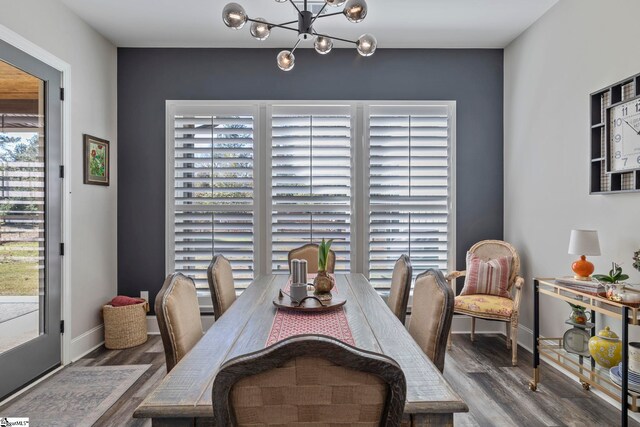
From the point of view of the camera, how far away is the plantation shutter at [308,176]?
4062mm

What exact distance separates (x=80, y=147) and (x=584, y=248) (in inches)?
160

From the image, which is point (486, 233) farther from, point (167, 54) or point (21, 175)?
point (21, 175)

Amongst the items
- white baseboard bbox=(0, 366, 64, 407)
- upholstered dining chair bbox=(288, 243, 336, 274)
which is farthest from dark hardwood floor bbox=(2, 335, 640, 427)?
upholstered dining chair bbox=(288, 243, 336, 274)

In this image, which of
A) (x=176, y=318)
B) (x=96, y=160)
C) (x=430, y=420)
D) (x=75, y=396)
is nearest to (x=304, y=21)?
(x=176, y=318)

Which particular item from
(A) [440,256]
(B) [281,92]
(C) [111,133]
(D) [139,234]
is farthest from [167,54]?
(A) [440,256]

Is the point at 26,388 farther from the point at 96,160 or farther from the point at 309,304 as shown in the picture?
the point at 309,304

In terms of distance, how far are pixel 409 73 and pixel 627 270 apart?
2675 mm

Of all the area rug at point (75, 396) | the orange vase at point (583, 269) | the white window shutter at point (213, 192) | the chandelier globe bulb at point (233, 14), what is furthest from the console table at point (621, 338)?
the area rug at point (75, 396)

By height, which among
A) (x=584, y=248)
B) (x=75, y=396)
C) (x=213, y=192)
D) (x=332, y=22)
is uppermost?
(x=332, y=22)

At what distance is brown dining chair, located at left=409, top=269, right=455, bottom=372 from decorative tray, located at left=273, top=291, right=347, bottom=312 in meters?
0.42

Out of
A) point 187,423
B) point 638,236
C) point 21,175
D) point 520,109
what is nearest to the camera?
point 187,423

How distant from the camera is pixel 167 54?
4109 mm

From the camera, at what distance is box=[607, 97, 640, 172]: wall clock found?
7.95 feet

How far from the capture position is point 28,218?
9.54ft
